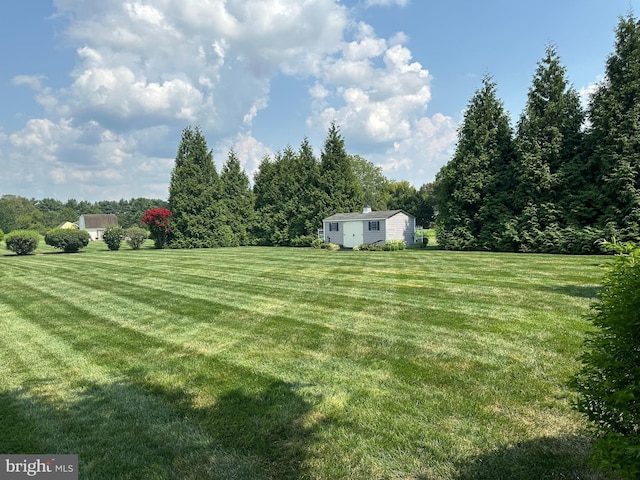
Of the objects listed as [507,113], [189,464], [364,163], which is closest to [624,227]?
[507,113]

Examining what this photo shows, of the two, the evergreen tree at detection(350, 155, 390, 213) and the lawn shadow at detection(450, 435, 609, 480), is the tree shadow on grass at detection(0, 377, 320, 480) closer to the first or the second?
the lawn shadow at detection(450, 435, 609, 480)

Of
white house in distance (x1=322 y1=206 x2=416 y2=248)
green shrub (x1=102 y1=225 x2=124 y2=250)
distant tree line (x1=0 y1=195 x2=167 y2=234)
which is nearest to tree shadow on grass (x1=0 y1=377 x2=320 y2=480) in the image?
white house in distance (x1=322 y1=206 x2=416 y2=248)

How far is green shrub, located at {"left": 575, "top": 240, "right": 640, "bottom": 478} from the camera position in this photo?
6.35ft

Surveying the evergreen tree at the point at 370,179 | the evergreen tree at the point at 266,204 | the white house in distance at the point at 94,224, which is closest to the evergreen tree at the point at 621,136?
the evergreen tree at the point at 266,204

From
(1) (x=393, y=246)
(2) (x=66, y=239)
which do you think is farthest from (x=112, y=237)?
(1) (x=393, y=246)

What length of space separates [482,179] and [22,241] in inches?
1293

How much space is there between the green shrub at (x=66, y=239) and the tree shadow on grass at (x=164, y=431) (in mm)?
28857

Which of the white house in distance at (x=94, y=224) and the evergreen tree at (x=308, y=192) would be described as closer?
the evergreen tree at (x=308, y=192)

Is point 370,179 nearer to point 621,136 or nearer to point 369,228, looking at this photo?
point 369,228

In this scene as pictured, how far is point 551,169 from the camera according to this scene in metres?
20.0

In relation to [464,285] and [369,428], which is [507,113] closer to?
[464,285]

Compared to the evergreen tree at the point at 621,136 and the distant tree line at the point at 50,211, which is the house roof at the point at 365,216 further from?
the distant tree line at the point at 50,211

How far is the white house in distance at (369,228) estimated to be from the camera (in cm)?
2609

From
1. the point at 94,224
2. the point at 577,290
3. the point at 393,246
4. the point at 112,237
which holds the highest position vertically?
the point at 94,224
